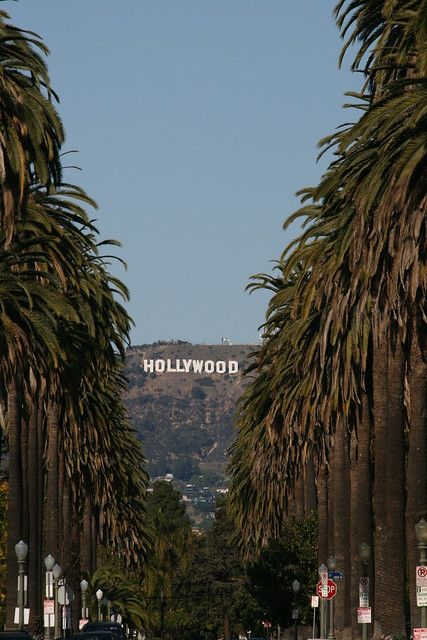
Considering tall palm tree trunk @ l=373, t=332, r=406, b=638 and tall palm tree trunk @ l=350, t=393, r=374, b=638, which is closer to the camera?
tall palm tree trunk @ l=373, t=332, r=406, b=638

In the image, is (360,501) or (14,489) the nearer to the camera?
(360,501)

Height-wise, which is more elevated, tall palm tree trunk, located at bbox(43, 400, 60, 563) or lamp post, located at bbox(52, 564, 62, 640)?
tall palm tree trunk, located at bbox(43, 400, 60, 563)

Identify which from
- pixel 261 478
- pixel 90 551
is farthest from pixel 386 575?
pixel 90 551

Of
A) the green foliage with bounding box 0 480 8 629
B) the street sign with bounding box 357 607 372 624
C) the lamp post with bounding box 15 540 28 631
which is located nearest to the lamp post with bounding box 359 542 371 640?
the street sign with bounding box 357 607 372 624

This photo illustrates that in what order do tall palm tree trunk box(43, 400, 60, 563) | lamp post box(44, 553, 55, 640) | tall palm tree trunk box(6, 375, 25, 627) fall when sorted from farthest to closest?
tall palm tree trunk box(43, 400, 60, 563) < tall palm tree trunk box(6, 375, 25, 627) < lamp post box(44, 553, 55, 640)

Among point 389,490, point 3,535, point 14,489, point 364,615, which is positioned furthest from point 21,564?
point 3,535

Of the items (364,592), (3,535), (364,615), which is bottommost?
(364,615)

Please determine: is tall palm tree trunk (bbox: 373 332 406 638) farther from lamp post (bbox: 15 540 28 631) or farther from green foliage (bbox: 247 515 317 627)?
green foliage (bbox: 247 515 317 627)

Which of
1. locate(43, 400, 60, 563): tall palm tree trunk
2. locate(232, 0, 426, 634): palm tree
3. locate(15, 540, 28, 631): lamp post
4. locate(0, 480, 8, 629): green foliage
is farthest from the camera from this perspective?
locate(0, 480, 8, 629): green foliage

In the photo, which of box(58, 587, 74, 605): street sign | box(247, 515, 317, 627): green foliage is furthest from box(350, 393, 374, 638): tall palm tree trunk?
box(247, 515, 317, 627): green foliage

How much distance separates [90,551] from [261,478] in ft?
49.1

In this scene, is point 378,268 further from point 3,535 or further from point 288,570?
point 3,535

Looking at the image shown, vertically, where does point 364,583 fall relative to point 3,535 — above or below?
below

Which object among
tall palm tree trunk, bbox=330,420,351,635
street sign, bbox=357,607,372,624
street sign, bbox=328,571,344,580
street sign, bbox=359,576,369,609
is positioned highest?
tall palm tree trunk, bbox=330,420,351,635
